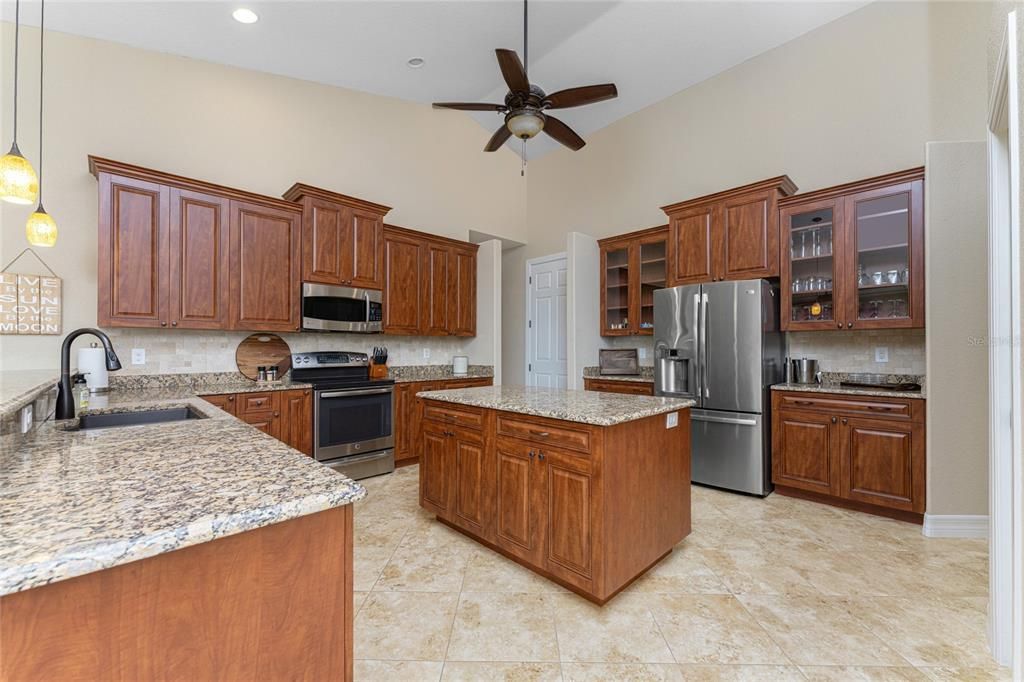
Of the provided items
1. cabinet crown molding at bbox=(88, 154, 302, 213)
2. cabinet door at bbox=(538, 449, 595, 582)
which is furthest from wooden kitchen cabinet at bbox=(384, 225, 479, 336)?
cabinet door at bbox=(538, 449, 595, 582)

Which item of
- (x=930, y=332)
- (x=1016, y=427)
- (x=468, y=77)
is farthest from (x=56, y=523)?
(x=468, y=77)

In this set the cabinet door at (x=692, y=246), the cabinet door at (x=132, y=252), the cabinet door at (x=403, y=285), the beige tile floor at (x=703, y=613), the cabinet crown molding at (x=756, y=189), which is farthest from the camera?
the cabinet door at (x=403, y=285)

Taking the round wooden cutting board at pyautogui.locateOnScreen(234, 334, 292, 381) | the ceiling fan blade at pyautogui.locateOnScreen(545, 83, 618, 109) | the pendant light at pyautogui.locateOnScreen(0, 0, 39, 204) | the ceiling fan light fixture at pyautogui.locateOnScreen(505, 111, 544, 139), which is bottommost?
the round wooden cutting board at pyautogui.locateOnScreen(234, 334, 292, 381)

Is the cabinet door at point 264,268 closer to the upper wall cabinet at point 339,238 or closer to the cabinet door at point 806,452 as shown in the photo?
the upper wall cabinet at point 339,238

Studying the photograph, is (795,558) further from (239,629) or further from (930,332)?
(239,629)

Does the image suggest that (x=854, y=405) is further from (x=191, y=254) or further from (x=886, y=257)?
(x=191, y=254)

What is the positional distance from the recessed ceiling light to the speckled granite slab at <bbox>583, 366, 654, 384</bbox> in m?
4.22

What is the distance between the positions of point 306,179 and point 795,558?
4.86 m

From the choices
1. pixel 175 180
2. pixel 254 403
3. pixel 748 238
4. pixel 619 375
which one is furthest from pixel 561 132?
pixel 254 403

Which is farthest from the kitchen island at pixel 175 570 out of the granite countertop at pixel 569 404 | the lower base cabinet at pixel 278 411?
the lower base cabinet at pixel 278 411

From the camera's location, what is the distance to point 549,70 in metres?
4.31

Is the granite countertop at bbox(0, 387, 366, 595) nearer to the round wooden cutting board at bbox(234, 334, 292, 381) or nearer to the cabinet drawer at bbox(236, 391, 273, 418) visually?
the cabinet drawer at bbox(236, 391, 273, 418)

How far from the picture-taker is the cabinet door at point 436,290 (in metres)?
4.70

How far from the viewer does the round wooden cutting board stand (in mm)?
3744
